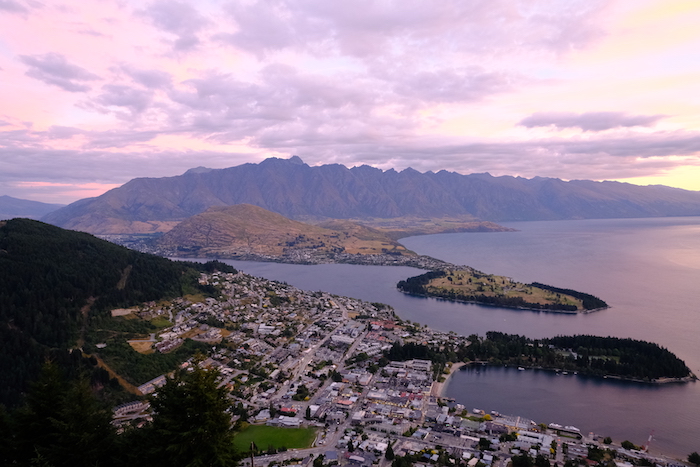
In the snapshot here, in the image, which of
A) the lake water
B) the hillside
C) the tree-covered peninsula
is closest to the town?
the lake water

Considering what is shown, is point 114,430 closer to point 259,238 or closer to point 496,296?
point 496,296

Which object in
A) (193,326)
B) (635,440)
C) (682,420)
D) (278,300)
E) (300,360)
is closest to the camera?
(635,440)

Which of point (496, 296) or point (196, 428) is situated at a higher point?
point (196, 428)

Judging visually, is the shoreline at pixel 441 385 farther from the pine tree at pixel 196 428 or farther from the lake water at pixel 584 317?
the pine tree at pixel 196 428

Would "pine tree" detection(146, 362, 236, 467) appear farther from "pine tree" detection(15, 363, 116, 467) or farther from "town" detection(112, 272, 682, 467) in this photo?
"town" detection(112, 272, 682, 467)

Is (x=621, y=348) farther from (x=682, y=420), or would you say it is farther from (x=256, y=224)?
(x=256, y=224)

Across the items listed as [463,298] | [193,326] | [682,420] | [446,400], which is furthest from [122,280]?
[682,420]

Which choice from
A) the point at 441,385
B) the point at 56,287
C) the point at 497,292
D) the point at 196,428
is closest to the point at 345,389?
the point at 441,385

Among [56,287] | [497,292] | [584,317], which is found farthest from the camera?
[497,292]
